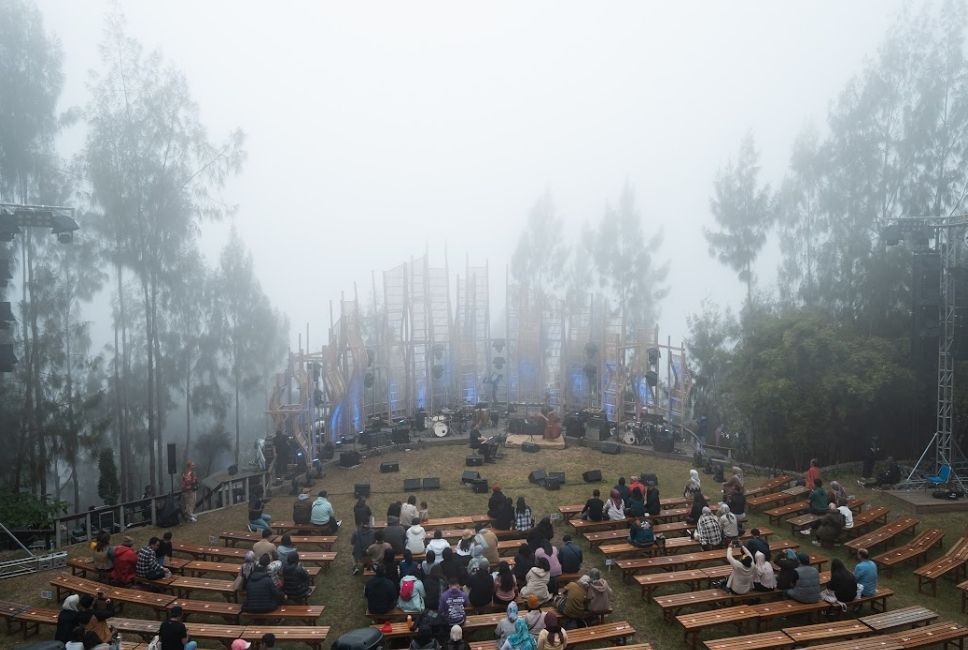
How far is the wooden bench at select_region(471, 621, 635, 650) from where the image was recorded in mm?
7293

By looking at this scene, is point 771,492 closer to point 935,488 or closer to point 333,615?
point 935,488

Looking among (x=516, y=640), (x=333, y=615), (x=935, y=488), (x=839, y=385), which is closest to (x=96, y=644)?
(x=333, y=615)

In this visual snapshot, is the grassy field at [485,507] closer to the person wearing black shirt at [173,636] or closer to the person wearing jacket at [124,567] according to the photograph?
the person wearing jacket at [124,567]

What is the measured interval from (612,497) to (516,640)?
580 centimetres

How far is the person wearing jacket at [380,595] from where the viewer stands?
812 cm

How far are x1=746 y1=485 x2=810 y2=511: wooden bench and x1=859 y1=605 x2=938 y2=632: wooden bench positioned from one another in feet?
18.2

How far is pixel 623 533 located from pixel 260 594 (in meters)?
6.27

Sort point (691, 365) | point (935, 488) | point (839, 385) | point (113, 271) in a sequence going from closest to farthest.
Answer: point (935, 488) → point (839, 385) → point (113, 271) → point (691, 365)

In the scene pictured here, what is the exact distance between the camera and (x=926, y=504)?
533 inches

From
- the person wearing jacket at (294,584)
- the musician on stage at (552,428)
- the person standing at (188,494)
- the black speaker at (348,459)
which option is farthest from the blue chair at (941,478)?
the person standing at (188,494)

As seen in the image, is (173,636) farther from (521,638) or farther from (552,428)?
(552,428)

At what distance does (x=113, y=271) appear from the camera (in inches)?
961

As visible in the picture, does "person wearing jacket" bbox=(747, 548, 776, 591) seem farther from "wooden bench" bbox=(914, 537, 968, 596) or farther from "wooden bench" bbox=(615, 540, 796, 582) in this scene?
"wooden bench" bbox=(914, 537, 968, 596)

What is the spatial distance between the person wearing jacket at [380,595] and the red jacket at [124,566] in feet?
12.9
